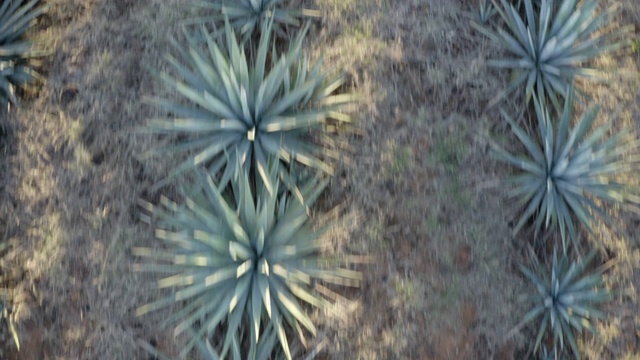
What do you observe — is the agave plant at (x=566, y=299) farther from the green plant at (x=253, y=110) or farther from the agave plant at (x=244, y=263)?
the green plant at (x=253, y=110)

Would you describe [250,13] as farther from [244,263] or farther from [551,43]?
[551,43]

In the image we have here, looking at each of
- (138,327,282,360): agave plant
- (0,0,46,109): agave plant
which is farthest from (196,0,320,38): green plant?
(138,327,282,360): agave plant

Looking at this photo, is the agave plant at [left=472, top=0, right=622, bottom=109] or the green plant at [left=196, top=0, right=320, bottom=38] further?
the green plant at [left=196, top=0, right=320, bottom=38]

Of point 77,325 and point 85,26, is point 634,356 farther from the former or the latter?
point 85,26

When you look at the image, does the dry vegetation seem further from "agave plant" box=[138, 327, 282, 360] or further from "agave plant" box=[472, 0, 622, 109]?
"agave plant" box=[138, 327, 282, 360]

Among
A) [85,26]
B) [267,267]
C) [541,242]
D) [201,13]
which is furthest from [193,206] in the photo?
[541,242]

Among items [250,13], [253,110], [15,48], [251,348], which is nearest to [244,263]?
[251,348]
